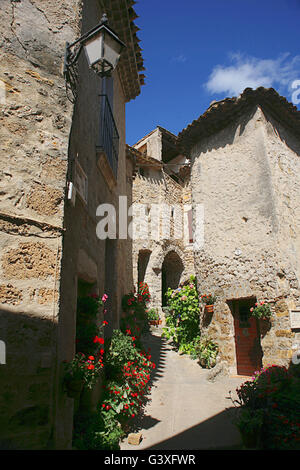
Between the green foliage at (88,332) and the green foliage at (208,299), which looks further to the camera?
the green foliage at (208,299)

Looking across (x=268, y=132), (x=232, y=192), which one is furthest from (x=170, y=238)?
(x=268, y=132)

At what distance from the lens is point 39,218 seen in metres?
3.00

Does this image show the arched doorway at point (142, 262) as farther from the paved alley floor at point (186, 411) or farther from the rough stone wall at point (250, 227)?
the paved alley floor at point (186, 411)

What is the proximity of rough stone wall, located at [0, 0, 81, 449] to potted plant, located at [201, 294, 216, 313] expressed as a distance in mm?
5866

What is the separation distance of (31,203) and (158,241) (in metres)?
10.6

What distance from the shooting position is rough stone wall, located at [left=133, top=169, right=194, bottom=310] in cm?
1297

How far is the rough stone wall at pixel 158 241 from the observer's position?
13.0 m

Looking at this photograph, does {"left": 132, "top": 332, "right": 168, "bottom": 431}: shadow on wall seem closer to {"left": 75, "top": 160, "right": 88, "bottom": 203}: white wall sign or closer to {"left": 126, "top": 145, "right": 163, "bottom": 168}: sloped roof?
{"left": 75, "top": 160, "right": 88, "bottom": 203}: white wall sign

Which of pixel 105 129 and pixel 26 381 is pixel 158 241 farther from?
pixel 26 381

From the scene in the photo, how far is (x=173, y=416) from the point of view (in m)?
5.11

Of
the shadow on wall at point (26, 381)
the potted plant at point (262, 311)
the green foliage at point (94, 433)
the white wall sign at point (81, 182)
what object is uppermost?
the white wall sign at point (81, 182)

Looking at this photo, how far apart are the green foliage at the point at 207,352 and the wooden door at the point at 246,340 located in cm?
56

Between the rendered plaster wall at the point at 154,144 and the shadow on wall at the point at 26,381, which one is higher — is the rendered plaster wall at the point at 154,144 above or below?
above

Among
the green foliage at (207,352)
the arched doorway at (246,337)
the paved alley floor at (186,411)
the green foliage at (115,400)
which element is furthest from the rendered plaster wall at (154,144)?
the green foliage at (115,400)
